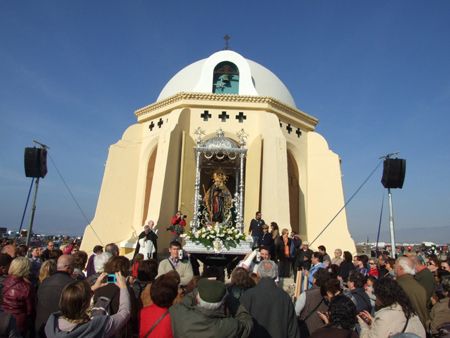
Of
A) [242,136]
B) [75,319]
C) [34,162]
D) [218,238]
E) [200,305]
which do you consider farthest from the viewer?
[242,136]

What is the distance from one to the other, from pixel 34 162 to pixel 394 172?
12.4 m

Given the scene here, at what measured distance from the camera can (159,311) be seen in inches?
120

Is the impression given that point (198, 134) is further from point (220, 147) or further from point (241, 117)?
point (241, 117)

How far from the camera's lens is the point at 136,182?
17578 millimetres

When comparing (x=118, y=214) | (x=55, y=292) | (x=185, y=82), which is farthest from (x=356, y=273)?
(x=185, y=82)

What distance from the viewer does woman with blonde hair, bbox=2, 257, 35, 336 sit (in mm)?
3672

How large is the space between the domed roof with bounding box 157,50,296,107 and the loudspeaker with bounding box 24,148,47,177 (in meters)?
7.36

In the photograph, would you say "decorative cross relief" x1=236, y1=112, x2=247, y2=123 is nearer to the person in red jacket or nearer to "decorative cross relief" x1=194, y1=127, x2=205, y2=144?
"decorative cross relief" x1=194, y1=127, x2=205, y2=144

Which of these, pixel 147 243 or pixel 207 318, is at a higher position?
pixel 147 243

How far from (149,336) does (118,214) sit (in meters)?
14.5

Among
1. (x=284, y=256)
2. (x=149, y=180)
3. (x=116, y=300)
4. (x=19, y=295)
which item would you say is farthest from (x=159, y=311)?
(x=149, y=180)

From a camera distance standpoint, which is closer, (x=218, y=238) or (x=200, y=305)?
(x=200, y=305)

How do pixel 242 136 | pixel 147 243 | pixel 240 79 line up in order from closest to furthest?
pixel 147 243
pixel 242 136
pixel 240 79

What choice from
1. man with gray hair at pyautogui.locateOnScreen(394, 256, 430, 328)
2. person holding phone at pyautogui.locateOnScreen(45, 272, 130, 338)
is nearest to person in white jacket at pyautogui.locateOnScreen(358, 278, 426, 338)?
man with gray hair at pyautogui.locateOnScreen(394, 256, 430, 328)
